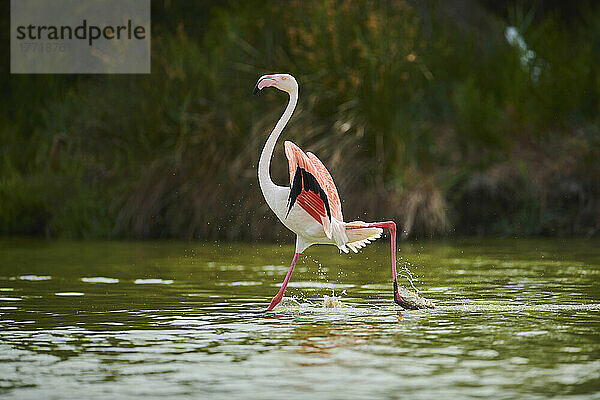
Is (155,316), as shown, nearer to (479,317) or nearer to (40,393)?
(479,317)

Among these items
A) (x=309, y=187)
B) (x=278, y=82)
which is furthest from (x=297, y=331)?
(x=278, y=82)

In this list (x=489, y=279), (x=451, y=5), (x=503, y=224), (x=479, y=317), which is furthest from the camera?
(x=451, y=5)

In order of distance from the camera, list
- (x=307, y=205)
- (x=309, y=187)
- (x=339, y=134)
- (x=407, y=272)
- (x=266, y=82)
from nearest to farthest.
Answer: (x=309, y=187), (x=307, y=205), (x=266, y=82), (x=407, y=272), (x=339, y=134)

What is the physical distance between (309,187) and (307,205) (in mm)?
209

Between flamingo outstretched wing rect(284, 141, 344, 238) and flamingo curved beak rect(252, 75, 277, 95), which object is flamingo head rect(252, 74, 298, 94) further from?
flamingo outstretched wing rect(284, 141, 344, 238)

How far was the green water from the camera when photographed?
20.1 feet

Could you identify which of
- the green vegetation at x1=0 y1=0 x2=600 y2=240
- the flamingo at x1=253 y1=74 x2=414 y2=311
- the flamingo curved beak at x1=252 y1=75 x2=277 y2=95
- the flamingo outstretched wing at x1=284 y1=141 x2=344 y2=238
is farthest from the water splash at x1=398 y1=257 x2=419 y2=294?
the green vegetation at x1=0 y1=0 x2=600 y2=240

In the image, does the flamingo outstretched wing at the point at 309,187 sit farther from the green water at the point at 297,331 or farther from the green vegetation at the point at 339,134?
the green vegetation at the point at 339,134

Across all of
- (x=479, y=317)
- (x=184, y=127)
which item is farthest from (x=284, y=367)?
(x=184, y=127)

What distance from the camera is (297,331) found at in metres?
8.01

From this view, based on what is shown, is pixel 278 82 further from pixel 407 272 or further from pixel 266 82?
pixel 407 272

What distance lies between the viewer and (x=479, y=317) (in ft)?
28.5

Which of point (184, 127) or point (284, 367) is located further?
point (184, 127)

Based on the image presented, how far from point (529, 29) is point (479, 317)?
13.3 metres
